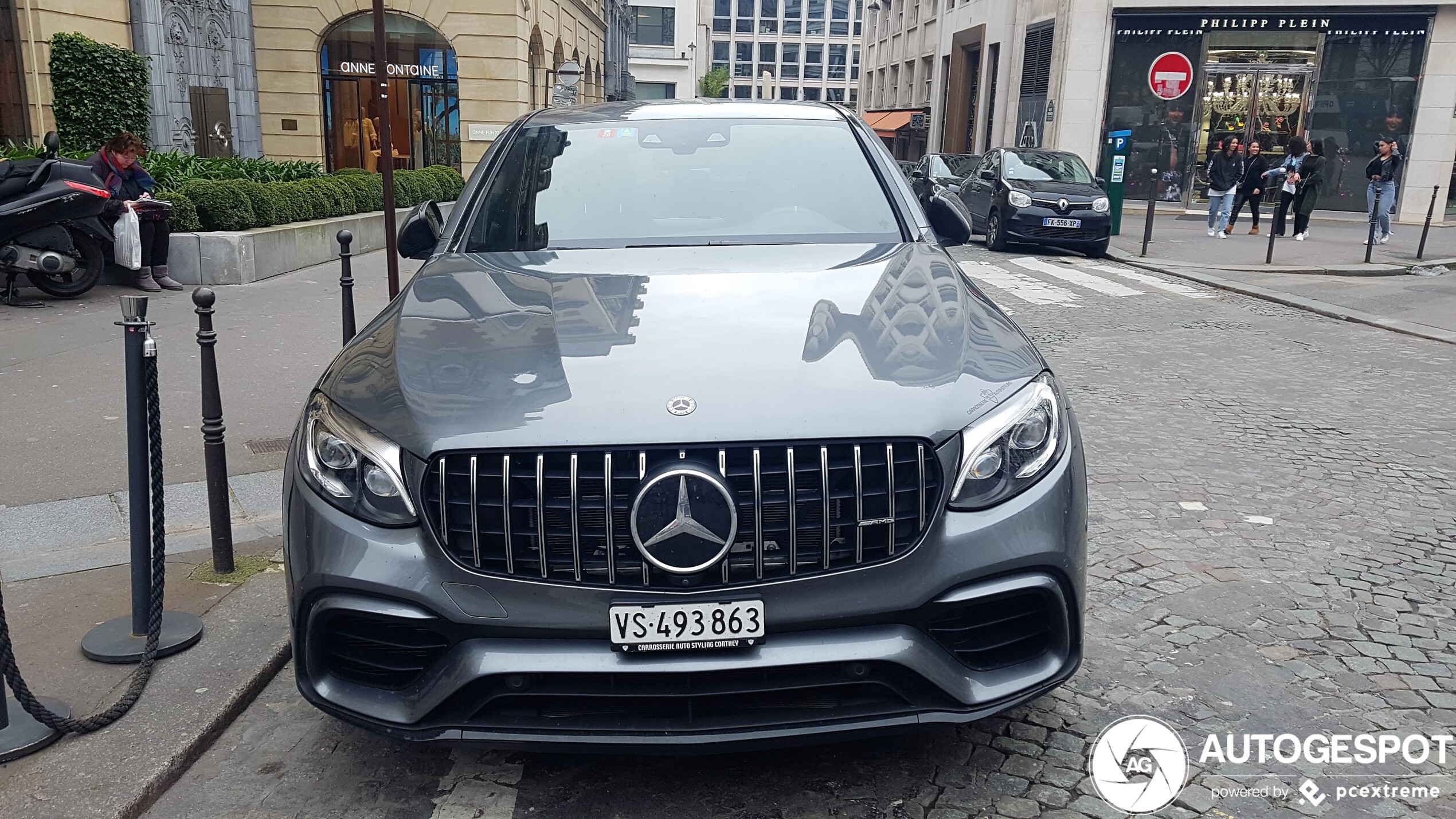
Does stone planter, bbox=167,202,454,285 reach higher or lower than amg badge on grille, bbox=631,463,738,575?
lower

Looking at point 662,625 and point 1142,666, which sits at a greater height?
point 662,625

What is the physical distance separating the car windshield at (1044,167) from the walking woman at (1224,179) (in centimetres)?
392

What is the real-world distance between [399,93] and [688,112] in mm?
23371

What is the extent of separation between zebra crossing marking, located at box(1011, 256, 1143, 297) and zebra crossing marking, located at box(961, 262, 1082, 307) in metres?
0.41

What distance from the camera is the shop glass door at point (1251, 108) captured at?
91.4ft

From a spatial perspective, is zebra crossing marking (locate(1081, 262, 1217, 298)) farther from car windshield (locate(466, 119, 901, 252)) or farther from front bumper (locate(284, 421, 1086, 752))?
front bumper (locate(284, 421, 1086, 752))

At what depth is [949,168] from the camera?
2227 cm

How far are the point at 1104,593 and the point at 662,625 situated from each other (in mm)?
2285

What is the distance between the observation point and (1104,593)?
13.7 feet

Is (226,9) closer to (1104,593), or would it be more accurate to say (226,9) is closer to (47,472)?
(47,472)

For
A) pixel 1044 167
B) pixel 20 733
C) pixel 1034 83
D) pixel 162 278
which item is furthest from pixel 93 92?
pixel 1034 83

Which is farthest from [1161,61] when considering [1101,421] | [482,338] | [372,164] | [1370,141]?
[482,338]

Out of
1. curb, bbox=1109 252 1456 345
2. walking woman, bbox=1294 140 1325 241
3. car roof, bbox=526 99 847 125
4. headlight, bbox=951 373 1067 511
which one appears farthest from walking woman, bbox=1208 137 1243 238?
headlight, bbox=951 373 1067 511

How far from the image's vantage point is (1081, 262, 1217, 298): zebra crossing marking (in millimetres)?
13562
